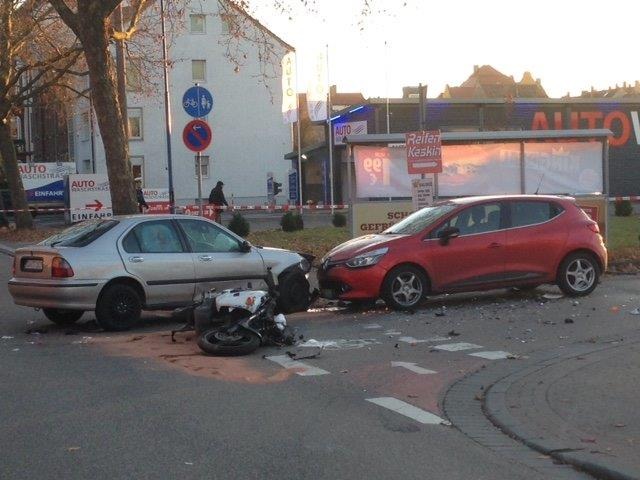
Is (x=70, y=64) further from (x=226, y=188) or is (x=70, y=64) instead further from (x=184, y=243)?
(x=226, y=188)

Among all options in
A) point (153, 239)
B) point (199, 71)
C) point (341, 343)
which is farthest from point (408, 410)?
point (199, 71)

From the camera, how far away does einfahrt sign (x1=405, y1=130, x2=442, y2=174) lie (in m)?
17.0

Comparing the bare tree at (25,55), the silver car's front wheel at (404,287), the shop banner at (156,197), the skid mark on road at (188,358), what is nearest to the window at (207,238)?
the skid mark on road at (188,358)

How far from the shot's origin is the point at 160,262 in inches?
481

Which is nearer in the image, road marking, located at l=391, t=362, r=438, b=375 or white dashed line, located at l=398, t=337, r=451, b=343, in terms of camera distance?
road marking, located at l=391, t=362, r=438, b=375

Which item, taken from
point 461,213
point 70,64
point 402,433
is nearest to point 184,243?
point 461,213

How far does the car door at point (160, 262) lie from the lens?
12070 mm

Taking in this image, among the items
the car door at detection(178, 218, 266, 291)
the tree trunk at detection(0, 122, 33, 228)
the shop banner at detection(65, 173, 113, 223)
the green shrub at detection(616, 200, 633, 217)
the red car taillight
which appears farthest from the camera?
the shop banner at detection(65, 173, 113, 223)

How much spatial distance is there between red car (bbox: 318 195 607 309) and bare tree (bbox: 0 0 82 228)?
63.6 ft

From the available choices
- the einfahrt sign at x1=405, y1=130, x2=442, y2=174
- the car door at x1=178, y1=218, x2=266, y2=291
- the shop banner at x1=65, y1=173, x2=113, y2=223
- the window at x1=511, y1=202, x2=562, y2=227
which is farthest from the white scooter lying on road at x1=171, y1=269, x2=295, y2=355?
the shop banner at x1=65, y1=173, x2=113, y2=223

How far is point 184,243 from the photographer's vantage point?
41.1 feet

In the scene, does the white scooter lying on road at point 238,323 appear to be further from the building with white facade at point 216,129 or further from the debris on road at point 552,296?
the building with white facade at point 216,129

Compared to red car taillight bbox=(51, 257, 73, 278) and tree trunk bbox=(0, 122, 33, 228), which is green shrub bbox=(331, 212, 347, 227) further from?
red car taillight bbox=(51, 257, 73, 278)

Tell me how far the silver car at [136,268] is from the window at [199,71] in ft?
156
